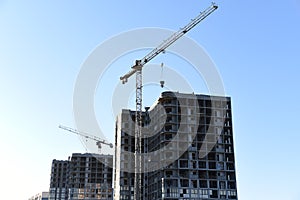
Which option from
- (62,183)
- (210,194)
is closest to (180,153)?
(210,194)

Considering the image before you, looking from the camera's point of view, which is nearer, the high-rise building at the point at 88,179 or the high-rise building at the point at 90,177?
the high-rise building at the point at 90,177

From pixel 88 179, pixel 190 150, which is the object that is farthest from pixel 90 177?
pixel 190 150

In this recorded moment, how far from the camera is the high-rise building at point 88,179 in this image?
175 m

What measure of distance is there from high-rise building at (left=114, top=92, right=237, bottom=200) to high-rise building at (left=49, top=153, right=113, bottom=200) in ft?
153

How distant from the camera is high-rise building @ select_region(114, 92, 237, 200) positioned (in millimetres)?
119750

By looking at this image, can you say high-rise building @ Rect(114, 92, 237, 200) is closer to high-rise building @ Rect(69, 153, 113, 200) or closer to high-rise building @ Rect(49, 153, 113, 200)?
high-rise building @ Rect(69, 153, 113, 200)

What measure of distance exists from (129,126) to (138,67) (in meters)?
32.2

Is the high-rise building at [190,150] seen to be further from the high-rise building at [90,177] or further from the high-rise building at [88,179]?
the high-rise building at [88,179]

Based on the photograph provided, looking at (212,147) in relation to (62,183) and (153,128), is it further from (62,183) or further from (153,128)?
(62,183)

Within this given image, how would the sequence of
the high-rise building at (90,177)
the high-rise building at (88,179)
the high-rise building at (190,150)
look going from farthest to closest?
the high-rise building at (88,179) < the high-rise building at (90,177) < the high-rise building at (190,150)

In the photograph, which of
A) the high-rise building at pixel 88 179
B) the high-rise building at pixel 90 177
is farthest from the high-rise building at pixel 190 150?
the high-rise building at pixel 88 179

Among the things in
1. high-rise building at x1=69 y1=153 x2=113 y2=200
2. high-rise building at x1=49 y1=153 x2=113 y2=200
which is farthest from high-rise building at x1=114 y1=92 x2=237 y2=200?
high-rise building at x1=49 y1=153 x2=113 y2=200

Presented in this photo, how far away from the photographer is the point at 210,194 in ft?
390

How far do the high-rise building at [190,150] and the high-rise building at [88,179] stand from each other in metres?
46.7
